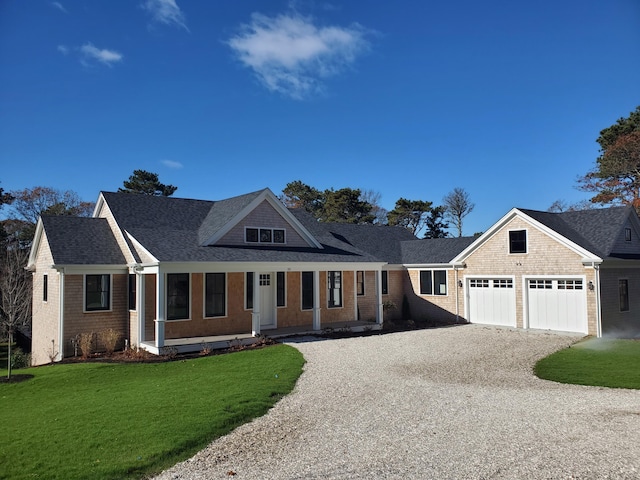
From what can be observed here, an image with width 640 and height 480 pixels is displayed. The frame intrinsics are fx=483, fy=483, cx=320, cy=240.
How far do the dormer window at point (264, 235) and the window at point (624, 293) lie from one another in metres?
14.7

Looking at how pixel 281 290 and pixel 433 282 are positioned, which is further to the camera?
pixel 433 282

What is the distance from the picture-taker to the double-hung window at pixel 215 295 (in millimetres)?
19219

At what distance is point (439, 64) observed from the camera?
68.0 feet

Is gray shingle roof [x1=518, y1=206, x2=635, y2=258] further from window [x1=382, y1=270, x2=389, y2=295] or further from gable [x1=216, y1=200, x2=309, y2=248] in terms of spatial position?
gable [x1=216, y1=200, x2=309, y2=248]

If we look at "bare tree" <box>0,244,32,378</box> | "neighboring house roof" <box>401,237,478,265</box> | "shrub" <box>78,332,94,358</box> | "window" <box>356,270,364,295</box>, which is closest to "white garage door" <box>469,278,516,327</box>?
"neighboring house roof" <box>401,237,478,265</box>

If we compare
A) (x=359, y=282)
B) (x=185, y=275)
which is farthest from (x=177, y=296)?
(x=359, y=282)

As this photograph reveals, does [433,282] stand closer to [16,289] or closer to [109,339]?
[109,339]

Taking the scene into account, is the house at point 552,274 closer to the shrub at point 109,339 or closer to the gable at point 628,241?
the gable at point 628,241

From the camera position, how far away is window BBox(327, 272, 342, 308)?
23.1 m

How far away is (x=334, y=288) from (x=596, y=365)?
Answer: 40.1 ft

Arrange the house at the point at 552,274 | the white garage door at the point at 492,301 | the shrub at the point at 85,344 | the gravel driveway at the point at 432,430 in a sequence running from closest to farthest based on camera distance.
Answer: the gravel driveway at the point at 432,430 < the shrub at the point at 85,344 < the house at the point at 552,274 < the white garage door at the point at 492,301

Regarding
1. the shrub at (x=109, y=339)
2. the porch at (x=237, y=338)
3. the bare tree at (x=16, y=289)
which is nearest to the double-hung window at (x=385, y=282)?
the porch at (x=237, y=338)

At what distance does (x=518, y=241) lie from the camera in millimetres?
22016

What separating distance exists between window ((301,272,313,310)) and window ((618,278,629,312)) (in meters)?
13.3
